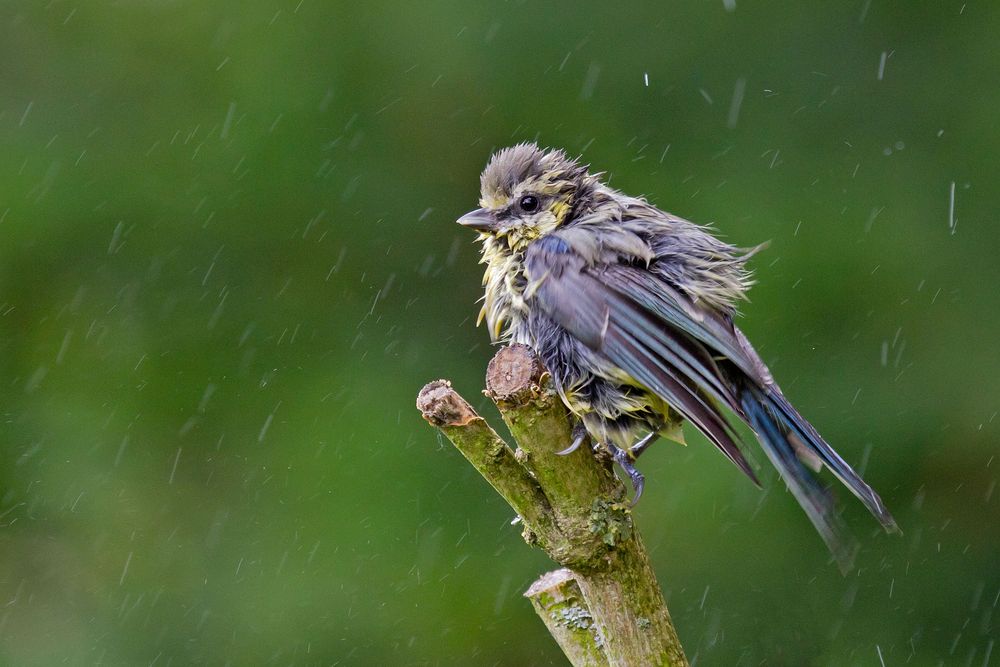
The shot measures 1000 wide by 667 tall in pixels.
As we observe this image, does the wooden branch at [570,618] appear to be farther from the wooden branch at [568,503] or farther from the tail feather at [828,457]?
the tail feather at [828,457]

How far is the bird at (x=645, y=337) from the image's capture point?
274 centimetres

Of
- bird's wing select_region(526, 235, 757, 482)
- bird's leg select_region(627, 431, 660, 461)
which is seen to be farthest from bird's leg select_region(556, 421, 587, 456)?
bird's leg select_region(627, 431, 660, 461)

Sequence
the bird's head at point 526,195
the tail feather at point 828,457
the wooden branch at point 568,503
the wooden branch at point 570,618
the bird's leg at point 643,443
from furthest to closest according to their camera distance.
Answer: the bird's head at point 526,195 → the bird's leg at point 643,443 → the tail feather at point 828,457 → the wooden branch at point 570,618 → the wooden branch at point 568,503

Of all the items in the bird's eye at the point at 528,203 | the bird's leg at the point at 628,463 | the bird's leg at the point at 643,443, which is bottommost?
the bird's leg at the point at 628,463

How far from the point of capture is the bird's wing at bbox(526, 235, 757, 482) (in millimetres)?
2752

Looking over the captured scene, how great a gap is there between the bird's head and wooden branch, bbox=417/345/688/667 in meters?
0.79

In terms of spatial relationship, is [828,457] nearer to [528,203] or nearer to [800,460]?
[800,460]

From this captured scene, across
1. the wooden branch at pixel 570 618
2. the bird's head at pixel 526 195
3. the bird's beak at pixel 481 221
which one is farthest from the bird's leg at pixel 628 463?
the bird's beak at pixel 481 221

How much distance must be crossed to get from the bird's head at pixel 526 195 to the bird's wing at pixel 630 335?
23 cm

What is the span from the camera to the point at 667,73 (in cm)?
424

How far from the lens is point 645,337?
286 centimetres

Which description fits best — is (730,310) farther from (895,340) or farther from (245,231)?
(245,231)

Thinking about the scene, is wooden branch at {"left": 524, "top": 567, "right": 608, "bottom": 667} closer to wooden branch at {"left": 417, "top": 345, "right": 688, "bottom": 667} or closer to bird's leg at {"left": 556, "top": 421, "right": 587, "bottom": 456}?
wooden branch at {"left": 417, "top": 345, "right": 688, "bottom": 667}

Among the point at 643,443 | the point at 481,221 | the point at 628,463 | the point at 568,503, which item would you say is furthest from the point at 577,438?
the point at 481,221
